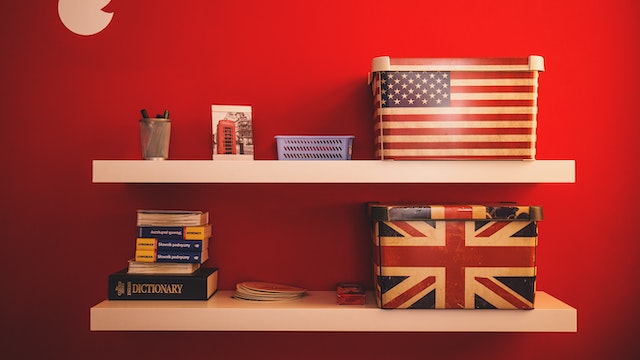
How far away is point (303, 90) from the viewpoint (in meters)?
2.14

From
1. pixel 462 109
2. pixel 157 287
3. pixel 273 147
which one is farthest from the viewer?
pixel 273 147

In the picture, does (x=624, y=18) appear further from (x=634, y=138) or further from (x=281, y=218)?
(x=281, y=218)

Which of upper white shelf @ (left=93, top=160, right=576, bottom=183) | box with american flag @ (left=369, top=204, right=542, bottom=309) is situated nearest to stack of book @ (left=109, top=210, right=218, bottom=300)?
upper white shelf @ (left=93, top=160, right=576, bottom=183)

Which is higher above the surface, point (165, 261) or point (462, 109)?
point (462, 109)

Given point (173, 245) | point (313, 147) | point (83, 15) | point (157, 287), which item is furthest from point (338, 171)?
point (83, 15)

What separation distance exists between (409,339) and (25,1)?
80.3 inches

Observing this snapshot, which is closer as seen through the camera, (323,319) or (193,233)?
(323,319)

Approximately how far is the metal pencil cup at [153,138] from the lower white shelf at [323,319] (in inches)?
21.1

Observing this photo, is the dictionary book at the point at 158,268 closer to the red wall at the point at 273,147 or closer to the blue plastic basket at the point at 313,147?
the red wall at the point at 273,147

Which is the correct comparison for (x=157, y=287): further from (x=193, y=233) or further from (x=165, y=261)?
(x=193, y=233)

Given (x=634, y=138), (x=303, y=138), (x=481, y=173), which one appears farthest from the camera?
(x=634, y=138)

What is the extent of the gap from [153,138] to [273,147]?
1.53 ft

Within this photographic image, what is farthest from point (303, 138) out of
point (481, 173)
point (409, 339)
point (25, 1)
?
point (25, 1)

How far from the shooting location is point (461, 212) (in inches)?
70.9
